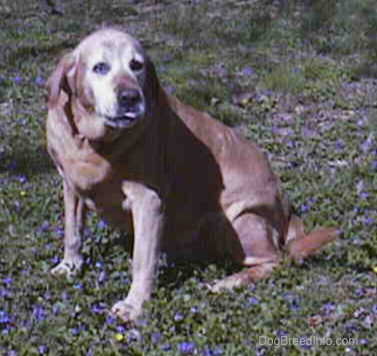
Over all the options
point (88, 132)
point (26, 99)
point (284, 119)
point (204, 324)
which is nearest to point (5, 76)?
point (26, 99)

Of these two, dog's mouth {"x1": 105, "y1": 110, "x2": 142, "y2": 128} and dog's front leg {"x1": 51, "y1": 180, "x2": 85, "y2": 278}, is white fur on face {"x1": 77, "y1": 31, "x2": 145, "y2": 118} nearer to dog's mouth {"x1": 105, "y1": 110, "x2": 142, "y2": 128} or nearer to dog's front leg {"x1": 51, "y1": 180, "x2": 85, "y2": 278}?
dog's mouth {"x1": 105, "y1": 110, "x2": 142, "y2": 128}

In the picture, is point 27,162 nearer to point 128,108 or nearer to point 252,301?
point 128,108

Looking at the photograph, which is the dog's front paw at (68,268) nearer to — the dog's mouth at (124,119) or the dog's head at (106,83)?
the dog's head at (106,83)

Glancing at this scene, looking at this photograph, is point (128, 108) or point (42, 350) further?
point (128, 108)

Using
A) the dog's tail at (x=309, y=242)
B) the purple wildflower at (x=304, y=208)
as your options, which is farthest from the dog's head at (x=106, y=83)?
the purple wildflower at (x=304, y=208)

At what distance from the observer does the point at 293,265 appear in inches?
203

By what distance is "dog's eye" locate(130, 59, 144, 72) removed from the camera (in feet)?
15.6

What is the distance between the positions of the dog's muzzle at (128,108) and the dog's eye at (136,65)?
0.20 m

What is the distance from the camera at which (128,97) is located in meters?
4.56

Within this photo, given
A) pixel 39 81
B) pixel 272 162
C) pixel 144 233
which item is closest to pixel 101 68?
pixel 144 233

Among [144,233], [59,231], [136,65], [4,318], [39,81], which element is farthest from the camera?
[39,81]

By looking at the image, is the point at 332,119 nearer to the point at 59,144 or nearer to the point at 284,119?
the point at 284,119

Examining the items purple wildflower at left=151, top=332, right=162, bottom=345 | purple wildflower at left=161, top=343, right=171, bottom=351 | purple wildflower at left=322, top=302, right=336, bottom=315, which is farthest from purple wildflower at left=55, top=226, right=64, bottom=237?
purple wildflower at left=322, top=302, right=336, bottom=315

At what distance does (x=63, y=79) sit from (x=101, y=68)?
0.84 ft
